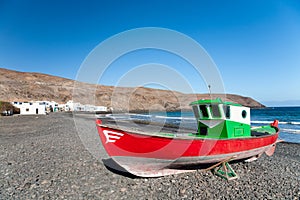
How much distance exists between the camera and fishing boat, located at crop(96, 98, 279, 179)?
251 inches

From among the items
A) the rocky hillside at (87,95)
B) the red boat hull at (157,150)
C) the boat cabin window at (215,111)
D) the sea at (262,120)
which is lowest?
the sea at (262,120)

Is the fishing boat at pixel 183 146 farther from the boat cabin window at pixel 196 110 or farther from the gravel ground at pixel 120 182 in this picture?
the gravel ground at pixel 120 182

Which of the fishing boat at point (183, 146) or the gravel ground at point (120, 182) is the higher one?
the fishing boat at point (183, 146)

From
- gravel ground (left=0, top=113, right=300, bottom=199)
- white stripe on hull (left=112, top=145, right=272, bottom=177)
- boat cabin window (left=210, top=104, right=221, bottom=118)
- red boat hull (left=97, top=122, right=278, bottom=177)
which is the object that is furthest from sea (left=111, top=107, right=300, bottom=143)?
white stripe on hull (left=112, top=145, right=272, bottom=177)

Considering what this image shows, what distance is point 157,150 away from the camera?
6.44 metres

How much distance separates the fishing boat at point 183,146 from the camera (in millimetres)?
6383

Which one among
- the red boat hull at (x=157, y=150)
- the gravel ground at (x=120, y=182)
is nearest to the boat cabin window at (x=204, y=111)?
the red boat hull at (x=157, y=150)

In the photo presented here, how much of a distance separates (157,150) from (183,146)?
0.90 meters

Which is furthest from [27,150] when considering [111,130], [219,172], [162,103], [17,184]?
[162,103]

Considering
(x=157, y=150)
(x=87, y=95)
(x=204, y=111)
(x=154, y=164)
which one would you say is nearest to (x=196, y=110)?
(x=204, y=111)

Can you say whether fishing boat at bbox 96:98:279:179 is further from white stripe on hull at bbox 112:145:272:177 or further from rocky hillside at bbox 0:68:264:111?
rocky hillside at bbox 0:68:264:111

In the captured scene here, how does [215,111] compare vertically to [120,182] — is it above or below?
above

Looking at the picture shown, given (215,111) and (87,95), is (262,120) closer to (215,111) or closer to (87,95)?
(215,111)

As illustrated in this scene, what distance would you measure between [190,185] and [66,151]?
7.11 metres
